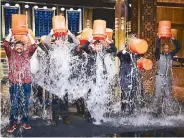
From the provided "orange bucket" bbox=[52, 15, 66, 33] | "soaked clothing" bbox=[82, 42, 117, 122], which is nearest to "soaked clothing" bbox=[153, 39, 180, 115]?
"soaked clothing" bbox=[82, 42, 117, 122]

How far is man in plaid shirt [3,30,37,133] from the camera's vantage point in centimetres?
557

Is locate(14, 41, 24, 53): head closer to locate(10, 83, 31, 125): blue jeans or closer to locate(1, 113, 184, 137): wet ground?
locate(10, 83, 31, 125): blue jeans

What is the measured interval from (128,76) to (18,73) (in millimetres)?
2318

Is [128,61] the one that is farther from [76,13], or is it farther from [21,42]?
[76,13]

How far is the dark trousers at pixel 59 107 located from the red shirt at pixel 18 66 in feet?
3.13

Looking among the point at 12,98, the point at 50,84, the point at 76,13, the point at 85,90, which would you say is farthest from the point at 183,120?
the point at 76,13

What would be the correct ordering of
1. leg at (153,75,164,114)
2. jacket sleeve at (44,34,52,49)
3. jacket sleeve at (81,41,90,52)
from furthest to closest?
leg at (153,75,164,114) < jacket sleeve at (81,41,90,52) < jacket sleeve at (44,34,52,49)

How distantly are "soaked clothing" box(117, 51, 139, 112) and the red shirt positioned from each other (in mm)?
2065

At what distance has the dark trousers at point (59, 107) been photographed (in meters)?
6.43


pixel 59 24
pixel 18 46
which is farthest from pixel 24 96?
pixel 59 24

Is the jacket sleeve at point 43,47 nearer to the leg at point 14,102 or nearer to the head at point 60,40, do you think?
the head at point 60,40

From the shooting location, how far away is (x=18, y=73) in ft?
18.2

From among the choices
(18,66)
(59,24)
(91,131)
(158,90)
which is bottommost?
(91,131)

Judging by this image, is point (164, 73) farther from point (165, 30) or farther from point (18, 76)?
point (18, 76)
